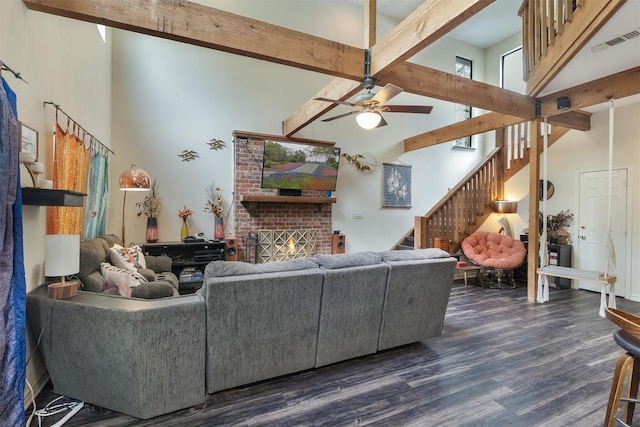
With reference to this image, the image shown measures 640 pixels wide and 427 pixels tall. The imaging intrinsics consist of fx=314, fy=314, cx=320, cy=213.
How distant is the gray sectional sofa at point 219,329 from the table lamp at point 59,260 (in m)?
0.09

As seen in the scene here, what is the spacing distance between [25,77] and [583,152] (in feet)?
25.3

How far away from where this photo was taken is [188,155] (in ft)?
17.5

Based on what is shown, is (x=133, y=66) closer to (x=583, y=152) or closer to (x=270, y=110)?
(x=270, y=110)

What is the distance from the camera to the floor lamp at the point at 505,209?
6.50 metres

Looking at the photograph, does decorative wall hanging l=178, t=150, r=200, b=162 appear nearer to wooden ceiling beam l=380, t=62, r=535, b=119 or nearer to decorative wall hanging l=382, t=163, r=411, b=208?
wooden ceiling beam l=380, t=62, r=535, b=119

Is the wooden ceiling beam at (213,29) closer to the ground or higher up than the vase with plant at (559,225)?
higher up

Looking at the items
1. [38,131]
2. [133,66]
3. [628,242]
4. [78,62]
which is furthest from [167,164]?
[628,242]

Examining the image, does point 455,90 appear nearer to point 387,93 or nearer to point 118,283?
point 387,93

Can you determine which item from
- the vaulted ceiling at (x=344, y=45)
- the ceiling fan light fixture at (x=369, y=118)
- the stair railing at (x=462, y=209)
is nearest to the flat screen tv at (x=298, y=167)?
the vaulted ceiling at (x=344, y=45)

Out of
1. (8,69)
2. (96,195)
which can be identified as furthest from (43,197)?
(96,195)

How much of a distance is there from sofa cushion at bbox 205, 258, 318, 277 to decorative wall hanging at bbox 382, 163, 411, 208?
15.3ft

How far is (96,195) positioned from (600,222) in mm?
7745

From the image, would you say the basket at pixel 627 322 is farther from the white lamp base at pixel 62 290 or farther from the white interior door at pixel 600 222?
the white interior door at pixel 600 222

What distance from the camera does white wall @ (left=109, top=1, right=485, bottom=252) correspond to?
16.4 feet
